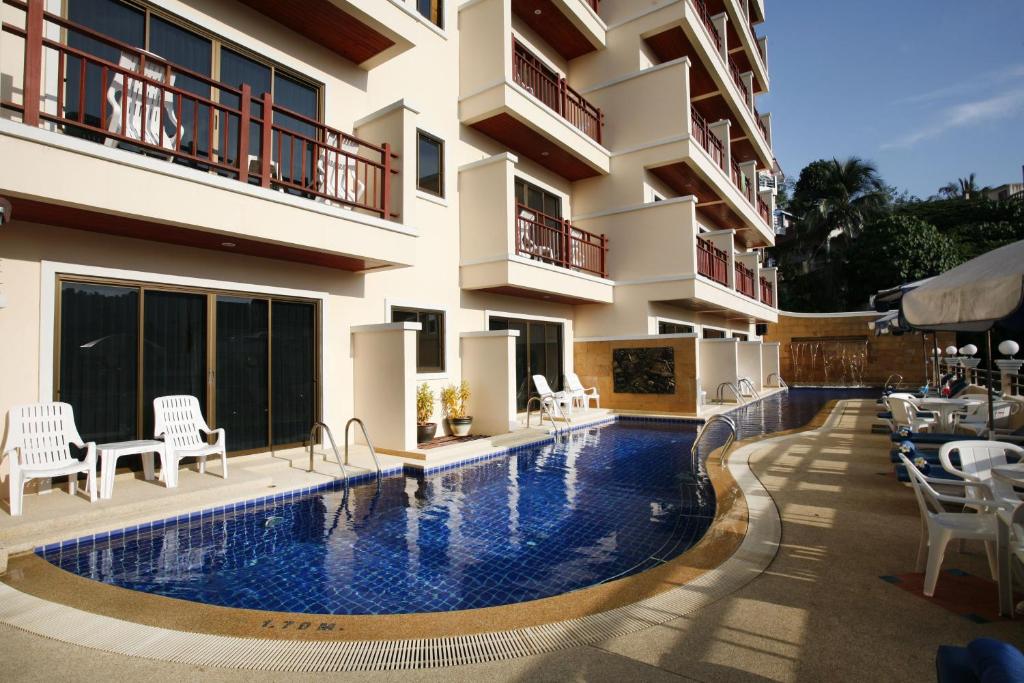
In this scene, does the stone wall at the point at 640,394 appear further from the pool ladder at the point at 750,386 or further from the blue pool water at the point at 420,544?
the pool ladder at the point at 750,386

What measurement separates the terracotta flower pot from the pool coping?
6.99 m

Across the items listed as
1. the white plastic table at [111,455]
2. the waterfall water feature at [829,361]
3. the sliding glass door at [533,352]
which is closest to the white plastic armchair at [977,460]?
the white plastic table at [111,455]

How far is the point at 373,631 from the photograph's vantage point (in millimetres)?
3336

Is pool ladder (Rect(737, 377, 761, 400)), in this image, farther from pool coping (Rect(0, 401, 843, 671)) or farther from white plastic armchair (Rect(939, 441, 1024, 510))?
pool coping (Rect(0, 401, 843, 671))

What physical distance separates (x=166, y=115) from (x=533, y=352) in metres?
9.22

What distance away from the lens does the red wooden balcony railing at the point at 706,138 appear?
1584cm

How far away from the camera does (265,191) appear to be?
682cm

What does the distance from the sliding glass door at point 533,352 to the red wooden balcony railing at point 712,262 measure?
4.42 metres

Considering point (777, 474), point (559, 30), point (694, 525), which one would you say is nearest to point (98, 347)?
point (694, 525)

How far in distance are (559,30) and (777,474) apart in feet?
43.3

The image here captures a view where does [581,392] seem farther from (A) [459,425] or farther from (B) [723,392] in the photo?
(B) [723,392]

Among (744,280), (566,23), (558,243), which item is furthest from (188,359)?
(744,280)

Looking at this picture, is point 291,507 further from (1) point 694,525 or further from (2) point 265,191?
(1) point 694,525

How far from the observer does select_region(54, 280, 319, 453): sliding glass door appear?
6.56 m
